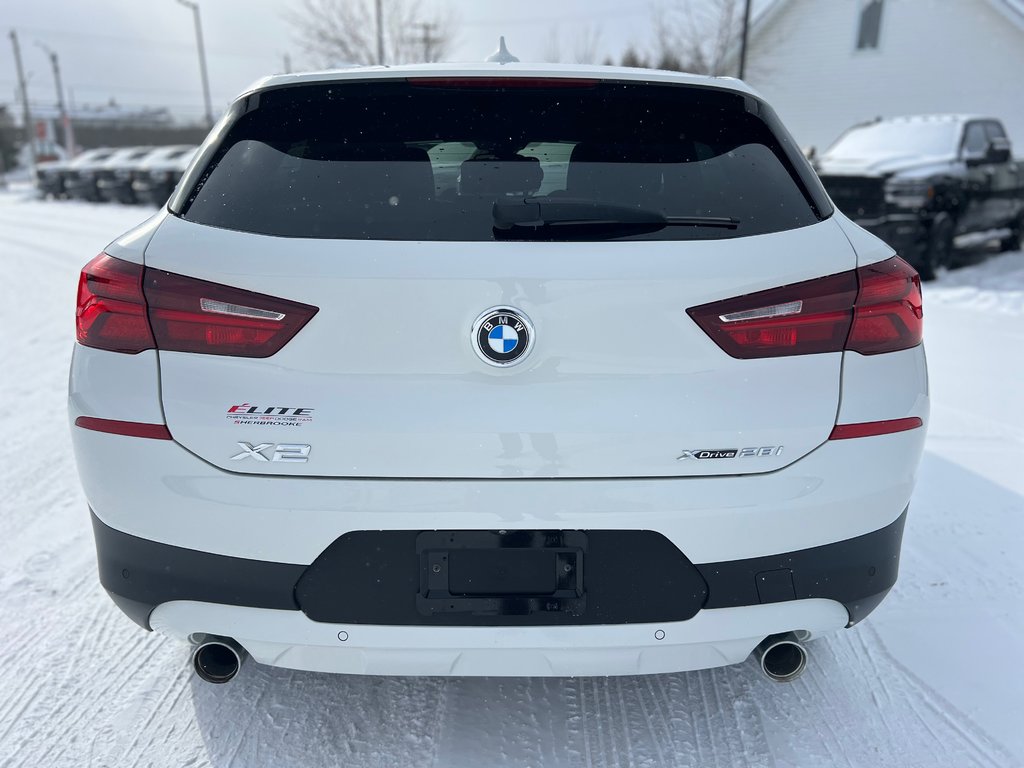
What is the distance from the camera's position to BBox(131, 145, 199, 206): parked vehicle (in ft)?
73.0

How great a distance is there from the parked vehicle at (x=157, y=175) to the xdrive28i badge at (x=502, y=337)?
21.8 metres

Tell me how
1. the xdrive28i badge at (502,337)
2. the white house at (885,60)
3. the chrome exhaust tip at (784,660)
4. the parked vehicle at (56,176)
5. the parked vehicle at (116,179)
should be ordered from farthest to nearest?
1. the parked vehicle at (56,176)
2. the parked vehicle at (116,179)
3. the white house at (885,60)
4. the chrome exhaust tip at (784,660)
5. the xdrive28i badge at (502,337)

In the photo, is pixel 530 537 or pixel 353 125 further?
pixel 353 125

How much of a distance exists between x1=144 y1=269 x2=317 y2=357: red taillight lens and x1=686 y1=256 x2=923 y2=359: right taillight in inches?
33.9

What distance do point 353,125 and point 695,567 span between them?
1310mm

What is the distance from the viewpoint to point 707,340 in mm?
1756

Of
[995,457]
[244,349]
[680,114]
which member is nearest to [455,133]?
[680,114]

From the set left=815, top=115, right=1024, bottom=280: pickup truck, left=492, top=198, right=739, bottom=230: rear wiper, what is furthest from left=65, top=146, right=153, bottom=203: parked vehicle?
left=492, top=198, right=739, bottom=230: rear wiper

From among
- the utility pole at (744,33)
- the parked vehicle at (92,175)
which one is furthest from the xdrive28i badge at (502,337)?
the parked vehicle at (92,175)

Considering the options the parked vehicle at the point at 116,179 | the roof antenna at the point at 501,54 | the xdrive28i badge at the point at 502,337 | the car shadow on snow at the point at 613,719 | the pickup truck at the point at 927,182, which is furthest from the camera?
the parked vehicle at the point at 116,179

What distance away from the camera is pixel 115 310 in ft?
6.06

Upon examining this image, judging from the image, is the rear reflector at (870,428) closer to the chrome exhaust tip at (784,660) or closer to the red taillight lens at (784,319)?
the red taillight lens at (784,319)

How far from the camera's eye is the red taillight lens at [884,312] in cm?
185

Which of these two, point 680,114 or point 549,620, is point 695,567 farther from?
point 680,114
